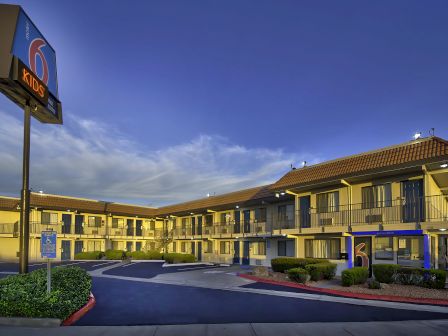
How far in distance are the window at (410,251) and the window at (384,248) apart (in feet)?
1.44

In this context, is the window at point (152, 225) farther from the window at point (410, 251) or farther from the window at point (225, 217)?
the window at point (410, 251)

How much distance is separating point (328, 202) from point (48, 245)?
18.2 metres

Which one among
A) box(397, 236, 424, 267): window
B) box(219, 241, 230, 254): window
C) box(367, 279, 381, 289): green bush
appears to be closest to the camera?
box(367, 279, 381, 289): green bush

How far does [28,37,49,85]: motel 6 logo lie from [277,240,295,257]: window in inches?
895

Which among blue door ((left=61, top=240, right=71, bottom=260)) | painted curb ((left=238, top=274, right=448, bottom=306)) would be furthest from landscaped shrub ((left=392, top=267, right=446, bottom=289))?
blue door ((left=61, top=240, right=71, bottom=260))

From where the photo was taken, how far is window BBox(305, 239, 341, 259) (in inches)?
972

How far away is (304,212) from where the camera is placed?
2692 cm

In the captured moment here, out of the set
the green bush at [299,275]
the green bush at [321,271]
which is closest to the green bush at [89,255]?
the green bush at [299,275]

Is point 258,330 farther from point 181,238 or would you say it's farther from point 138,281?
point 181,238

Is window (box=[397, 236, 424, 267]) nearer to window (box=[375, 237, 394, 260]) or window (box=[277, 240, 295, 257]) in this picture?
window (box=[375, 237, 394, 260])

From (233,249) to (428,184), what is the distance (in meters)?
22.8

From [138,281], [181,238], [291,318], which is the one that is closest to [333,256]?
[138,281]

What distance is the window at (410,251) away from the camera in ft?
67.0

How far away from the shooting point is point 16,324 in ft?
32.7
